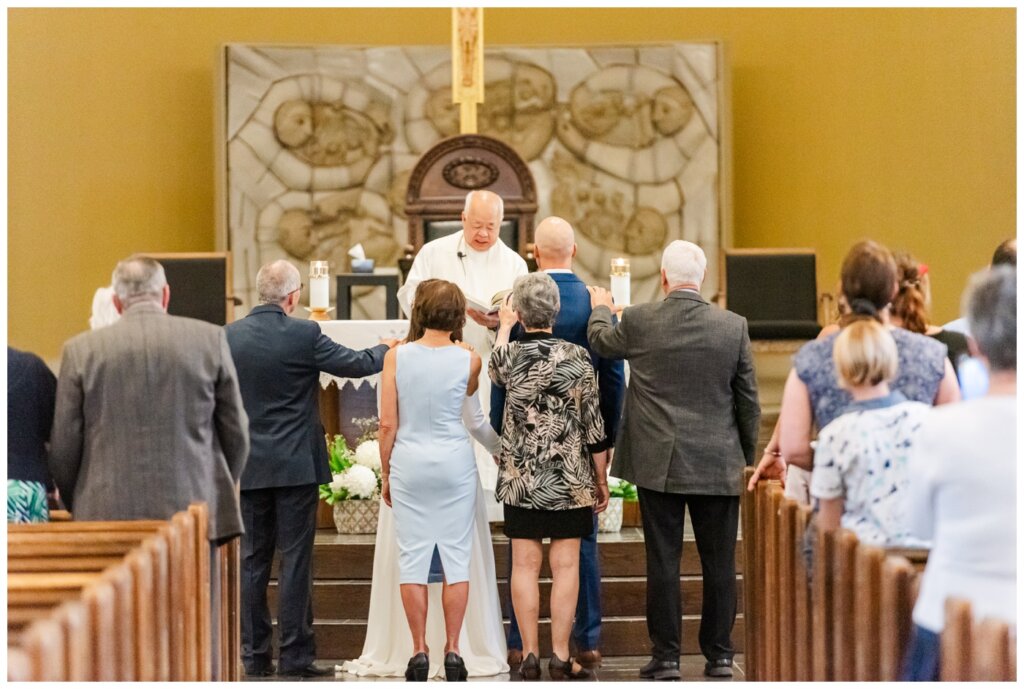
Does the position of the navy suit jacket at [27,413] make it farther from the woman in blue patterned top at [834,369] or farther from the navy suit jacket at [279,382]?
the woman in blue patterned top at [834,369]

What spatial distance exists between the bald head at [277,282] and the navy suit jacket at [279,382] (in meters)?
0.04

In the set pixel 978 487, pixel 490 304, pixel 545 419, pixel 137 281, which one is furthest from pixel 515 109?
pixel 978 487

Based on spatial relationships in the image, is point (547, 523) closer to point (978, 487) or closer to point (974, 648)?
point (978, 487)

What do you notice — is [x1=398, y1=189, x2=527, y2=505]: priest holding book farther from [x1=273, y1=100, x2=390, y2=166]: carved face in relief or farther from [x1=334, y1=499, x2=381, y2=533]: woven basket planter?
[x1=273, y1=100, x2=390, y2=166]: carved face in relief

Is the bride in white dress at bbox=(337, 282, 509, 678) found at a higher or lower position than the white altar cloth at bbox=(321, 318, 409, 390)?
lower

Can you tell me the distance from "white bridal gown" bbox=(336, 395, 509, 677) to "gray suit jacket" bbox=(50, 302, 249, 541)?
1.22 meters

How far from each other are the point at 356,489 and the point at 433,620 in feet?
3.02

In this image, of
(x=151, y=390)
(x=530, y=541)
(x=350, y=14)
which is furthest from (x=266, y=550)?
(x=350, y=14)

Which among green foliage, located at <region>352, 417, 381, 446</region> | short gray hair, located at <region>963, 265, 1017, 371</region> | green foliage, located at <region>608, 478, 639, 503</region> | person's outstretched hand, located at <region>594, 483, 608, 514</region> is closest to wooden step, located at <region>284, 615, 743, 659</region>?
green foliage, located at <region>608, 478, 639, 503</region>

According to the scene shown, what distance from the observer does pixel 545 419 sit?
4598mm

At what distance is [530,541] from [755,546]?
839mm

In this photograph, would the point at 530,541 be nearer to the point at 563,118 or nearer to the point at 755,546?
the point at 755,546

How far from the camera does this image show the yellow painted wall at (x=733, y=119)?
368 inches

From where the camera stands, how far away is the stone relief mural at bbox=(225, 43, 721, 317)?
9773mm
